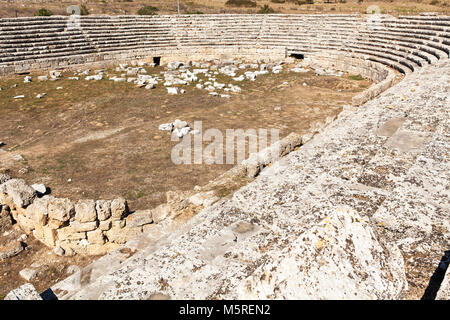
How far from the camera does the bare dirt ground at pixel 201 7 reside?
31.0m

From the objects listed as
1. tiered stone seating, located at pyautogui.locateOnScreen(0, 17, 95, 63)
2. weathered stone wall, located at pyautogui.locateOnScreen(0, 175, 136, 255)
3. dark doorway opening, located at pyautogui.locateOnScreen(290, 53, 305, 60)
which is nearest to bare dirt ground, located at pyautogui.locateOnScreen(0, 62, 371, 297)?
weathered stone wall, located at pyautogui.locateOnScreen(0, 175, 136, 255)

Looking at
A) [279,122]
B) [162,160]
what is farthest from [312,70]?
[162,160]

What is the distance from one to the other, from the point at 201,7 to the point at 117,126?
32934 mm

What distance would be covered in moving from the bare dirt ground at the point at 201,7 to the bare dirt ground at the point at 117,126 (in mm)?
15876

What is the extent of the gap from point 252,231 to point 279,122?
924 cm

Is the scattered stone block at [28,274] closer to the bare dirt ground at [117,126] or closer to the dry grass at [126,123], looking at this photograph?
the bare dirt ground at [117,126]

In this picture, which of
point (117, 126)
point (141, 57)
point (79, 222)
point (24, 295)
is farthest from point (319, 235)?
point (141, 57)

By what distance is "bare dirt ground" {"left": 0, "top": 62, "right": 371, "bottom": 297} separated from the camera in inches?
320

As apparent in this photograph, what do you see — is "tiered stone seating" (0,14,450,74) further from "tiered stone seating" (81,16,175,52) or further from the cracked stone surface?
the cracked stone surface

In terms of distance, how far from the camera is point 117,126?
1256 cm

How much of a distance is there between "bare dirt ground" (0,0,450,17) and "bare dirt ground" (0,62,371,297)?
15.9m

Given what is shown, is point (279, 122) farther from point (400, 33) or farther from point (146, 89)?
point (400, 33)

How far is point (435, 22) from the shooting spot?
2022 centimetres

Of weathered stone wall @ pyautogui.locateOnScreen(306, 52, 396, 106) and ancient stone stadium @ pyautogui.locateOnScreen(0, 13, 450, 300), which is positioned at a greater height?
weathered stone wall @ pyautogui.locateOnScreen(306, 52, 396, 106)
